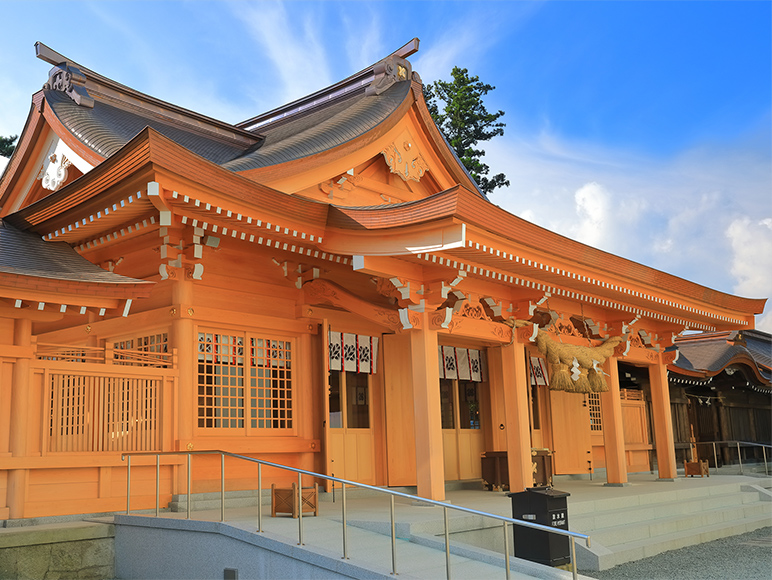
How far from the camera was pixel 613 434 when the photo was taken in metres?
13.4

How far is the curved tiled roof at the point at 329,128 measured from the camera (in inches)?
416

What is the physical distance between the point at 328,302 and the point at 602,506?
460 centimetres

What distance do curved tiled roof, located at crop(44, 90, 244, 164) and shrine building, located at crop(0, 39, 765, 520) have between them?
0.16 feet

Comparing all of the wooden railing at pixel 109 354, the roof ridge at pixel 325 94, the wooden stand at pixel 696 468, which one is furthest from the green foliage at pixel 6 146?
the wooden stand at pixel 696 468

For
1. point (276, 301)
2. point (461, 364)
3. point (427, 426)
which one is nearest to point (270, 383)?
point (276, 301)

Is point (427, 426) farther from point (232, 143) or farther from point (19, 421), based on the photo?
point (232, 143)

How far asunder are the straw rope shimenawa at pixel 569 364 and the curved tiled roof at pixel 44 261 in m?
5.78

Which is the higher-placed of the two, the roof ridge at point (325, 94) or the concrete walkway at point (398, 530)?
the roof ridge at point (325, 94)

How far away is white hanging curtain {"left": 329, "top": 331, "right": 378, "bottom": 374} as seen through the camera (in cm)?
1067

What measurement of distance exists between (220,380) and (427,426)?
2640mm

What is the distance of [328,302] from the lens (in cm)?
1034

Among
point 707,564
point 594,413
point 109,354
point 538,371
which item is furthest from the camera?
point 594,413

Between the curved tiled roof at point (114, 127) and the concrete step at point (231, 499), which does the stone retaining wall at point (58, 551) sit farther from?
the curved tiled roof at point (114, 127)

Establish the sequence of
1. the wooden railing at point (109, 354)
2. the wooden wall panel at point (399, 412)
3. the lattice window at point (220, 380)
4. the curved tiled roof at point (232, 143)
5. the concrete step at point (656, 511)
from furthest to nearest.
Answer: the wooden wall panel at point (399, 412)
the curved tiled roof at point (232, 143)
the concrete step at point (656, 511)
the lattice window at point (220, 380)
the wooden railing at point (109, 354)
